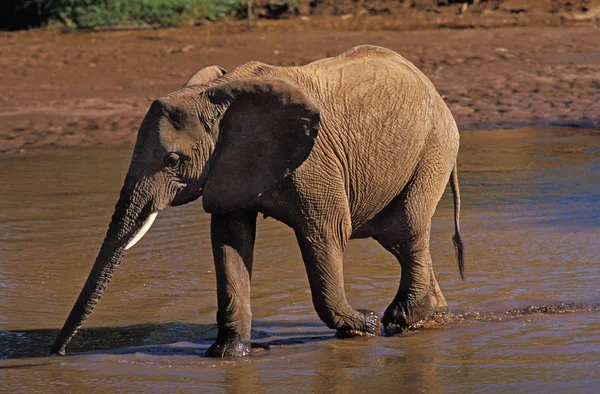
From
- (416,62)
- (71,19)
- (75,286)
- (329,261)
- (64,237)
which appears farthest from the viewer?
(71,19)

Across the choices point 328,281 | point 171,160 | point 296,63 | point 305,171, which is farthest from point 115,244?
point 296,63

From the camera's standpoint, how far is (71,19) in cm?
2028

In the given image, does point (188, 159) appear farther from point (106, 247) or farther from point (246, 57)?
point (246, 57)

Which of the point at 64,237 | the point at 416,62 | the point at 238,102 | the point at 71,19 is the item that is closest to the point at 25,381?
the point at 238,102

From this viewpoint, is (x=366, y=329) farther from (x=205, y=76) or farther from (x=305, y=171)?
(x=205, y=76)

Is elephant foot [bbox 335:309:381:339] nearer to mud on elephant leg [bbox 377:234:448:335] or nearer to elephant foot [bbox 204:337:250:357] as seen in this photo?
mud on elephant leg [bbox 377:234:448:335]

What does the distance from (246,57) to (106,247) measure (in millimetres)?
11840

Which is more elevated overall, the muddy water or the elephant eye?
the elephant eye

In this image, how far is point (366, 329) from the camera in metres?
5.93

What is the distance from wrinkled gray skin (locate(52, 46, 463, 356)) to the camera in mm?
5297

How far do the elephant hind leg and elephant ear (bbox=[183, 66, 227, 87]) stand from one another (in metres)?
1.09

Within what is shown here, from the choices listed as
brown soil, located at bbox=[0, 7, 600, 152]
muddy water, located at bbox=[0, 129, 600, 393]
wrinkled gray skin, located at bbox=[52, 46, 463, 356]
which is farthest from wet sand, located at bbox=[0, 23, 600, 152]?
wrinkled gray skin, located at bbox=[52, 46, 463, 356]

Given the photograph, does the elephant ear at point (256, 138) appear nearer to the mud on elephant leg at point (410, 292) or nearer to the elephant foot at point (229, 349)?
the elephant foot at point (229, 349)

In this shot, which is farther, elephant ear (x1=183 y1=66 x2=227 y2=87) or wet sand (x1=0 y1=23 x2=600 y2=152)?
wet sand (x1=0 y1=23 x2=600 y2=152)
